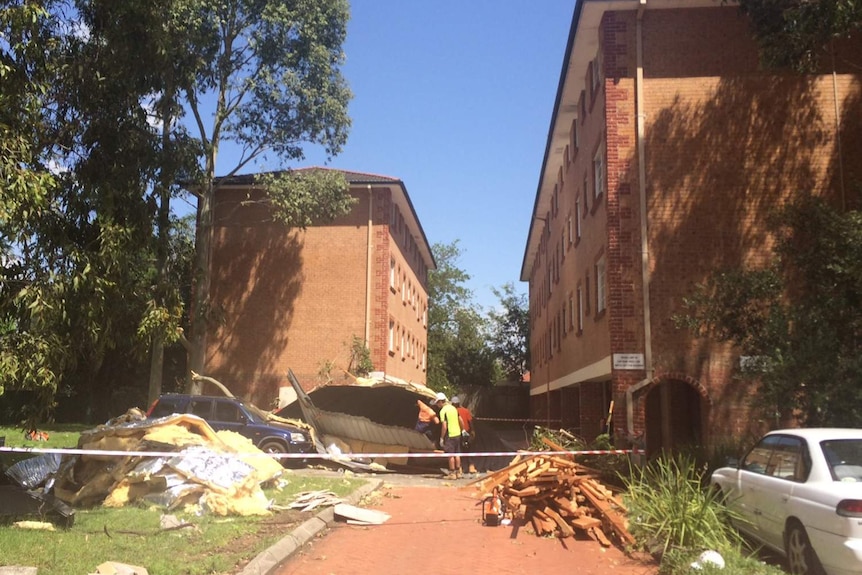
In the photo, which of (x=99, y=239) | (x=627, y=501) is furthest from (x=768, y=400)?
(x=99, y=239)

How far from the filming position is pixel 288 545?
7.66 m

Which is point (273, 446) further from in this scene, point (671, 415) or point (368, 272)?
point (368, 272)

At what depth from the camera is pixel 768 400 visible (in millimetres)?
10719

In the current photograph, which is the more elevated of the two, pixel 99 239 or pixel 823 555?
pixel 99 239

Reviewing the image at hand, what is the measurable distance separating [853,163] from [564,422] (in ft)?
43.5

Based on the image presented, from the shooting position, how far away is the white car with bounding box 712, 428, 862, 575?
6.21 m

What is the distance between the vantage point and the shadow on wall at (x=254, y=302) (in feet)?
87.2

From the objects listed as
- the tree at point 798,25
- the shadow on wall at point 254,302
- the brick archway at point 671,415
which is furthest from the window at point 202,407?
the tree at point 798,25

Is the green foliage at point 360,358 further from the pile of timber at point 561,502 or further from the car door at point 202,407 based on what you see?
the pile of timber at point 561,502

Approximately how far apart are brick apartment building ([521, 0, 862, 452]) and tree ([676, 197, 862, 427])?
5.91ft

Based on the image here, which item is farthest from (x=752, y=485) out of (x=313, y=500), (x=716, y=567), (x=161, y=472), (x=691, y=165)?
(x=691, y=165)

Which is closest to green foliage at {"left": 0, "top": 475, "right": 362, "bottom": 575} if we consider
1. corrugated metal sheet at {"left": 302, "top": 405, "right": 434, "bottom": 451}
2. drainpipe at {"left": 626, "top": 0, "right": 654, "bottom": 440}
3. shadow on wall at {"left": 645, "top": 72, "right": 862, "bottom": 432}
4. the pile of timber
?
the pile of timber

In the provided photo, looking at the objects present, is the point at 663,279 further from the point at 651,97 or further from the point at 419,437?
the point at 419,437

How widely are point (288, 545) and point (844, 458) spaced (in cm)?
553
